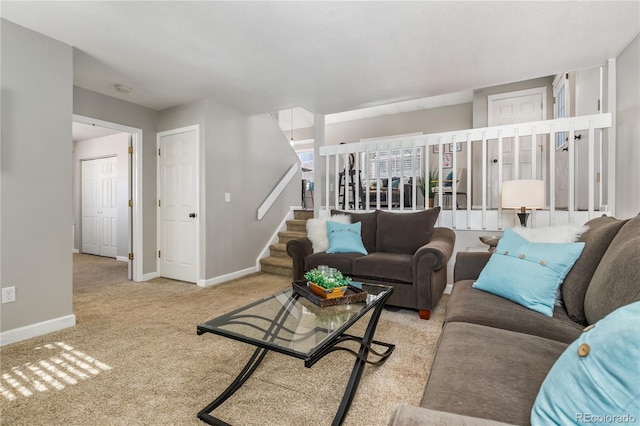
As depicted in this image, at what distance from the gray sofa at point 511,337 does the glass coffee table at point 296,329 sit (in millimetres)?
415

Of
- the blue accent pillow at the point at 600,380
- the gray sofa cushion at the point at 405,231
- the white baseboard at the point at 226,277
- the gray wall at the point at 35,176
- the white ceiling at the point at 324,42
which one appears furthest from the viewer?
the white baseboard at the point at 226,277

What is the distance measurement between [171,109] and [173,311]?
2.75 meters

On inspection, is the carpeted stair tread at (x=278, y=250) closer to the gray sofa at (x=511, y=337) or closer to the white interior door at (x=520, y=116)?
the gray sofa at (x=511, y=337)

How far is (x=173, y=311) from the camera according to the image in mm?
2879

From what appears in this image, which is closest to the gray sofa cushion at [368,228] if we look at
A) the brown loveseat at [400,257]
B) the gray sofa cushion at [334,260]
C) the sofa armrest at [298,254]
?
the brown loveseat at [400,257]

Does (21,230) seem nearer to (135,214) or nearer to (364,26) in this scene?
(135,214)

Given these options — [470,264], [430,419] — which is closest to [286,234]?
[470,264]

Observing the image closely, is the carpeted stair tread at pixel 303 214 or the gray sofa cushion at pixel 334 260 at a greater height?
the carpeted stair tread at pixel 303 214

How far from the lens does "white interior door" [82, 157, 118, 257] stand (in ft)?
19.9

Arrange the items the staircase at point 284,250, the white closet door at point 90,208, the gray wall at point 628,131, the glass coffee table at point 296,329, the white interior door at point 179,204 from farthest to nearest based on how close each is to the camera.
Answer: the white closet door at point 90,208
the staircase at point 284,250
the white interior door at point 179,204
the gray wall at point 628,131
the glass coffee table at point 296,329

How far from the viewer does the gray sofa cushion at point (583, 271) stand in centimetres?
147

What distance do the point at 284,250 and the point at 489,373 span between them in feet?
12.6

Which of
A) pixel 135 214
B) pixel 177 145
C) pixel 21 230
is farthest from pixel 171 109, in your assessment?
pixel 21 230

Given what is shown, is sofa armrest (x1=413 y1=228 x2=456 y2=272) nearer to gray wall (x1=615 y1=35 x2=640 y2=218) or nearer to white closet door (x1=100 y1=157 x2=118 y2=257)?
gray wall (x1=615 y1=35 x2=640 y2=218)
